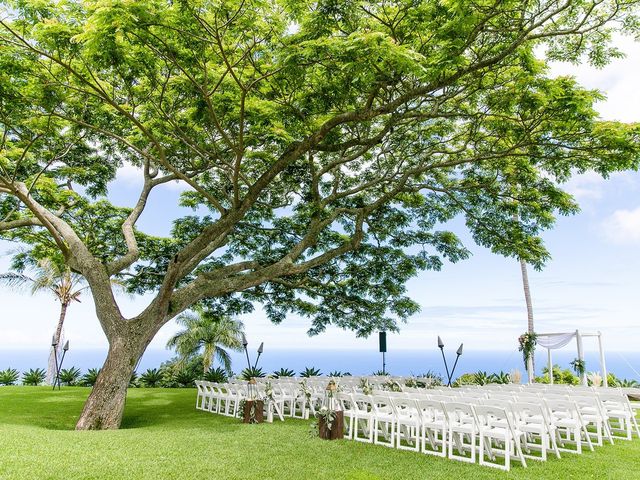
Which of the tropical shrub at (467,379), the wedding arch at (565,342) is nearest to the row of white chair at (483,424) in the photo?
the wedding arch at (565,342)

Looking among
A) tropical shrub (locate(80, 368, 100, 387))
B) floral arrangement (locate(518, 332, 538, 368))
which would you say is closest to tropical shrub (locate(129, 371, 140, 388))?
tropical shrub (locate(80, 368, 100, 387))

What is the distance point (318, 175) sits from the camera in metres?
12.5

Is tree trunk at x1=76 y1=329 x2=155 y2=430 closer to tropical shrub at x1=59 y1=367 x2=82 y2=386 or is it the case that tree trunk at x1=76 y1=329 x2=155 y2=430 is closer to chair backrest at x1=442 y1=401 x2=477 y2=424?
chair backrest at x1=442 y1=401 x2=477 y2=424

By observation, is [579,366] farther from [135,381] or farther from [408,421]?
[135,381]

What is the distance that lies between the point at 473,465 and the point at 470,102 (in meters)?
7.87

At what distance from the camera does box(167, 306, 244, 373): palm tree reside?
27.0 meters

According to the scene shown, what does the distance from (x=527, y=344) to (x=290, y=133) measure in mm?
14158

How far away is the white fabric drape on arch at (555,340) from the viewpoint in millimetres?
16969

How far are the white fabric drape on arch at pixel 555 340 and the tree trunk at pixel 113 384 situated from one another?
15166 mm

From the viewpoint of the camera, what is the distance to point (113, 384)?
10258 millimetres

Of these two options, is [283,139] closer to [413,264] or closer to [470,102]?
[470,102]

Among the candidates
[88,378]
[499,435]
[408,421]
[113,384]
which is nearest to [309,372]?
[88,378]

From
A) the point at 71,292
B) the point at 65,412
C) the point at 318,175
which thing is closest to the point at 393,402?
the point at 318,175

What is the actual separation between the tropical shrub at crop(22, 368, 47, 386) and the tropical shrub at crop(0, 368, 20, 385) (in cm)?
32
